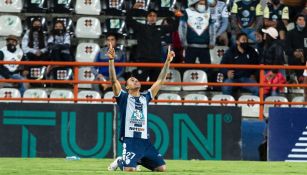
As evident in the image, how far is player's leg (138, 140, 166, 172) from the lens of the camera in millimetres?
17062

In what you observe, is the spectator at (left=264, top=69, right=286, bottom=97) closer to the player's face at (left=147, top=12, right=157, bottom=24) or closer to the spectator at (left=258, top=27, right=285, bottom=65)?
the spectator at (left=258, top=27, right=285, bottom=65)

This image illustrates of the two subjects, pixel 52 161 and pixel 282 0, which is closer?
pixel 52 161

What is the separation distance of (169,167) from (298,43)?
787cm

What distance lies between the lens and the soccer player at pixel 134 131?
17.0 m

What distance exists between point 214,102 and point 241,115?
0.62 metres

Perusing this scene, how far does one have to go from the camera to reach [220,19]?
2491 cm

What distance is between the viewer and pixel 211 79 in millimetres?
24469

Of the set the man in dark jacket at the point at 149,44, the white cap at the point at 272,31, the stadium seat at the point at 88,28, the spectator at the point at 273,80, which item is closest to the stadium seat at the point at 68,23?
the stadium seat at the point at 88,28

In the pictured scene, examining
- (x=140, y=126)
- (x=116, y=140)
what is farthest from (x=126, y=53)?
(x=140, y=126)

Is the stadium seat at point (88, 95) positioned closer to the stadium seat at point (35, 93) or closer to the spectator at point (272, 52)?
the stadium seat at point (35, 93)

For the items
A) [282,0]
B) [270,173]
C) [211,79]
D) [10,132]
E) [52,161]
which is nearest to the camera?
[270,173]

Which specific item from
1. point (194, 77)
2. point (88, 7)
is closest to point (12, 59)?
point (88, 7)

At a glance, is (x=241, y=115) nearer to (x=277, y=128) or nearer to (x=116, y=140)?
(x=277, y=128)

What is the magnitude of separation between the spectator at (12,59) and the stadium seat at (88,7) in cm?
229
